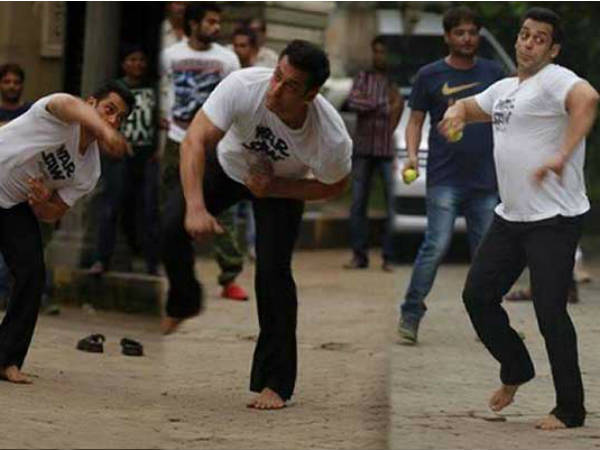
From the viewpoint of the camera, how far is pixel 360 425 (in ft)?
22.7

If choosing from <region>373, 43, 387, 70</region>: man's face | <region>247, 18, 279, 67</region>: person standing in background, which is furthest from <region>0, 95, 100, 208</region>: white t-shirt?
<region>373, 43, 387, 70</region>: man's face

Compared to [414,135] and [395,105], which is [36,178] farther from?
[395,105]

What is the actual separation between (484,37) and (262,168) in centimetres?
375

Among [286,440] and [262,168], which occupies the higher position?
[262,168]

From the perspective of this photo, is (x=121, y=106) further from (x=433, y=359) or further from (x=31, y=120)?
(x=433, y=359)

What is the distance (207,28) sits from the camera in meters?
10.1

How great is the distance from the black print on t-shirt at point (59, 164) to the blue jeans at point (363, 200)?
5854 mm

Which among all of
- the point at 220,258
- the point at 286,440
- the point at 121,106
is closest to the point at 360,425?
the point at 286,440

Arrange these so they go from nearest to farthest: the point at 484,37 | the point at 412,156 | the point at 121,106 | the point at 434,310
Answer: the point at 121,106, the point at 412,156, the point at 434,310, the point at 484,37

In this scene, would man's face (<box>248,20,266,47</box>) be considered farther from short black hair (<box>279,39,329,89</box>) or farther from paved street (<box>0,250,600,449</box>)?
short black hair (<box>279,39,329,89</box>)

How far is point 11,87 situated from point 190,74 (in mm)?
2322

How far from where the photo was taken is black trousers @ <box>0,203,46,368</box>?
7430 millimetres

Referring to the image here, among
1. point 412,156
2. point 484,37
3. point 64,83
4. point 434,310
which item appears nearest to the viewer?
point 64,83

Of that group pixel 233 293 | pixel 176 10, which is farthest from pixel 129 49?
pixel 233 293
